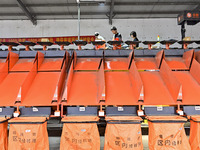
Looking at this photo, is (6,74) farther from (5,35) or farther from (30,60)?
(5,35)

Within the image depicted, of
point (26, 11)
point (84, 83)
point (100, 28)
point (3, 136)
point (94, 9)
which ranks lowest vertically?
point (3, 136)

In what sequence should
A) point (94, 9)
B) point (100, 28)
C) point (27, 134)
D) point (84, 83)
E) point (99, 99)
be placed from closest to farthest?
point (27, 134) → point (99, 99) → point (84, 83) → point (94, 9) → point (100, 28)

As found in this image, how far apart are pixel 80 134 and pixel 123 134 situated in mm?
397

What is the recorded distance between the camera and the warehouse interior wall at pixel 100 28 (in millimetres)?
8359

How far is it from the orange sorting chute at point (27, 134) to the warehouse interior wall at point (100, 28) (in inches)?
296

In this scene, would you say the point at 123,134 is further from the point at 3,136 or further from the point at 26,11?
the point at 26,11

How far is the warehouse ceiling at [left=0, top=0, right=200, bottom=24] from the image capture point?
6930mm

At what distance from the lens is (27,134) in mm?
1339

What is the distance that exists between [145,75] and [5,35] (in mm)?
9077

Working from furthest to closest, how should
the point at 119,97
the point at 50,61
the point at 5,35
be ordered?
the point at 5,35 < the point at 50,61 < the point at 119,97

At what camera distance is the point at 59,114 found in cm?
150

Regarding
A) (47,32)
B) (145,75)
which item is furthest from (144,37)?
(145,75)

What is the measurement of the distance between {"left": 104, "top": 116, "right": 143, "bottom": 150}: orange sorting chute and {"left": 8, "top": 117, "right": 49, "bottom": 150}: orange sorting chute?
24.1 inches

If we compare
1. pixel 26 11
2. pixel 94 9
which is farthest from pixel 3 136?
pixel 26 11
